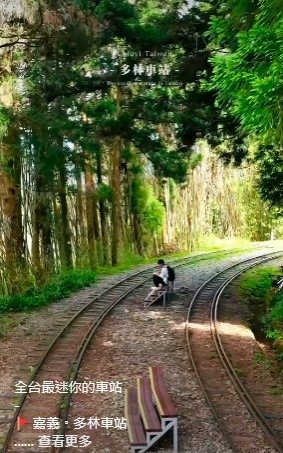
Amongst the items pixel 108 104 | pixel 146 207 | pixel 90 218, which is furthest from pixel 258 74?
pixel 146 207

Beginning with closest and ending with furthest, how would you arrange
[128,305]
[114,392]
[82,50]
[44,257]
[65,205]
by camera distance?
[114,392] < [82,50] < [128,305] < [44,257] < [65,205]

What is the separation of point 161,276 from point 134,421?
791cm

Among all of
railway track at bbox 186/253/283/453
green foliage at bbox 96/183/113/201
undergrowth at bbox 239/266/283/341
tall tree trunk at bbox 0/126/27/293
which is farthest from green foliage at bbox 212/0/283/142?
green foliage at bbox 96/183/113/201

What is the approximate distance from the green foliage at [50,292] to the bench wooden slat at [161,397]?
6.79m

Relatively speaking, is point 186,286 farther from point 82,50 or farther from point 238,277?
point 82,50

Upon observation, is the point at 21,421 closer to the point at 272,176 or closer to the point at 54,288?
the point at 54,288

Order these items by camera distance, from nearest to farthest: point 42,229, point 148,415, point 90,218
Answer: point 148,415 → point 42,229 → point 90,218

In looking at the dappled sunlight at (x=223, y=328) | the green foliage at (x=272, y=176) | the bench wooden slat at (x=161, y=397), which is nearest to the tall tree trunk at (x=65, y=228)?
the green foliage at (x=272, y=176)

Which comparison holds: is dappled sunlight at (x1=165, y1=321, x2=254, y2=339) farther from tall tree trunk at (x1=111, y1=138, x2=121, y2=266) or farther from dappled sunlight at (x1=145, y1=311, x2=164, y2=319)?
tall tree trunk at (x1=111, y1=138, x2=121, y2=266)

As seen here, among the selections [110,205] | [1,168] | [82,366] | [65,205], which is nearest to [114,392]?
[82,366]

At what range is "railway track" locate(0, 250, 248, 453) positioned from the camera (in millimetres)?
7027

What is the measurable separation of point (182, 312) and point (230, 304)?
203 centimetres

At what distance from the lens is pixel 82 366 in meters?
9.66

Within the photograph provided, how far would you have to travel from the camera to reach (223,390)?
28.6 ft
